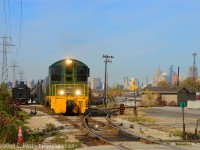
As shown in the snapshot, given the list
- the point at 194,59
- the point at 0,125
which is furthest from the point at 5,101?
the point at 194,59

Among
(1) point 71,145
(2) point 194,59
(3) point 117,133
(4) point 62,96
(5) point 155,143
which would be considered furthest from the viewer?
(2) point 194,59

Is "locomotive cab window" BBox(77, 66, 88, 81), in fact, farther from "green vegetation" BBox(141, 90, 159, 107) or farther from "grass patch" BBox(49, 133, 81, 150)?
"green vegetation" BBox(141, 90, 159, 107)

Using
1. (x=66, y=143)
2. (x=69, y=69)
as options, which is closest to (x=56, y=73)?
(x=69, y=69)

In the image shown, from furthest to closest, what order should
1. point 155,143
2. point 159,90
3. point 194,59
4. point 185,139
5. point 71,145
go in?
point 194,59, point 159,90, point 185,139, point 155,143, point 71,145

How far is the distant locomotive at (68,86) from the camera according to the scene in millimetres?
28103

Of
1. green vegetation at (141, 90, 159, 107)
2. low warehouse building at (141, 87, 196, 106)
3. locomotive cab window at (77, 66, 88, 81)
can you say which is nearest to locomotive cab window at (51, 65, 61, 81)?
locomotive cab window at (77, 66, 88, 81)

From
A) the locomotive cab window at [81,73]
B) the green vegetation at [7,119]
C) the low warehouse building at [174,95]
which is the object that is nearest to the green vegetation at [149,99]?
the low warehouse building at [174,95]

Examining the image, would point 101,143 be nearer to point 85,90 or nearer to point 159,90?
point 85,90

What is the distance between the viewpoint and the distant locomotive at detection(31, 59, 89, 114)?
2810 cm

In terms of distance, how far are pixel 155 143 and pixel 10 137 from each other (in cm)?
527

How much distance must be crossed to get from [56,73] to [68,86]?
1.37 meters

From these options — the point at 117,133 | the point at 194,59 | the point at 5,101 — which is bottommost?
the point at 117,133

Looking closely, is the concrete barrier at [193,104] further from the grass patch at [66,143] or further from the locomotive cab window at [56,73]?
the grass patch at [66,143]

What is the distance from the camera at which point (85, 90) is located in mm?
28578
